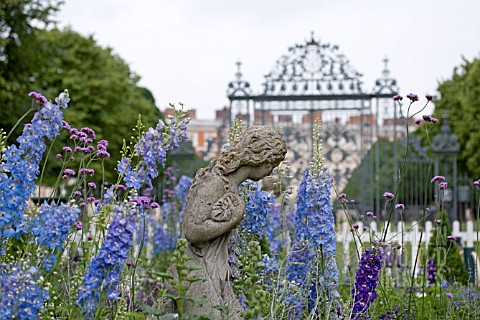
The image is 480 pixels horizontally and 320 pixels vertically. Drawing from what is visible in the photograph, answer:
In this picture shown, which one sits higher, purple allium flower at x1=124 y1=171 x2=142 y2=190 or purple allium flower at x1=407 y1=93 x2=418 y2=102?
purple allium flower at x1=407 y1=93 x2=418 y2=102

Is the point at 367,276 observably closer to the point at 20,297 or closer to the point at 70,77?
the point at 20,297

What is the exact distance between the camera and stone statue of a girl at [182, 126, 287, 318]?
330 centimetres

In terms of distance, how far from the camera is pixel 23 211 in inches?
111

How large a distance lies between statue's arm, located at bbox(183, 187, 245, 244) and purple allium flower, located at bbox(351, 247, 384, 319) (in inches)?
28.5

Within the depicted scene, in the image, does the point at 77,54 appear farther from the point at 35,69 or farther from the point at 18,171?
the point at 18,171

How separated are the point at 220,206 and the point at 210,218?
7 centimetres

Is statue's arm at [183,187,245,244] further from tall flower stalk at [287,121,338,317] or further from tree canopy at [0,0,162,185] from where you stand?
tree canopy at [0,0,162,185]

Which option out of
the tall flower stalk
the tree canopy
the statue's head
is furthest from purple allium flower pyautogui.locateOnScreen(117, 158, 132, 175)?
the tree canopy

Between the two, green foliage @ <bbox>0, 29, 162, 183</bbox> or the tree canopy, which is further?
green foliage @ <bbox>0, 29, 162, 183</bbox>

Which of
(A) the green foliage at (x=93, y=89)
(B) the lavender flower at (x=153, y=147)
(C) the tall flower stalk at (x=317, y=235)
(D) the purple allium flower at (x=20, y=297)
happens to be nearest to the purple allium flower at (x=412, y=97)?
(C) the tall flower stalk at (x=317, y=235)

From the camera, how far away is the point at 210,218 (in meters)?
3.33

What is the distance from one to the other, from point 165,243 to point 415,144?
727 centimetres

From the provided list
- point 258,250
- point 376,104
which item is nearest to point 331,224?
point 258,250

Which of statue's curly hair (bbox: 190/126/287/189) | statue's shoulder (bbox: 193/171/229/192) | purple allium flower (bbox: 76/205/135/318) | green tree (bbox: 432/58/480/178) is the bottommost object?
purple allium flower (bbox: 76/205/135/318)
